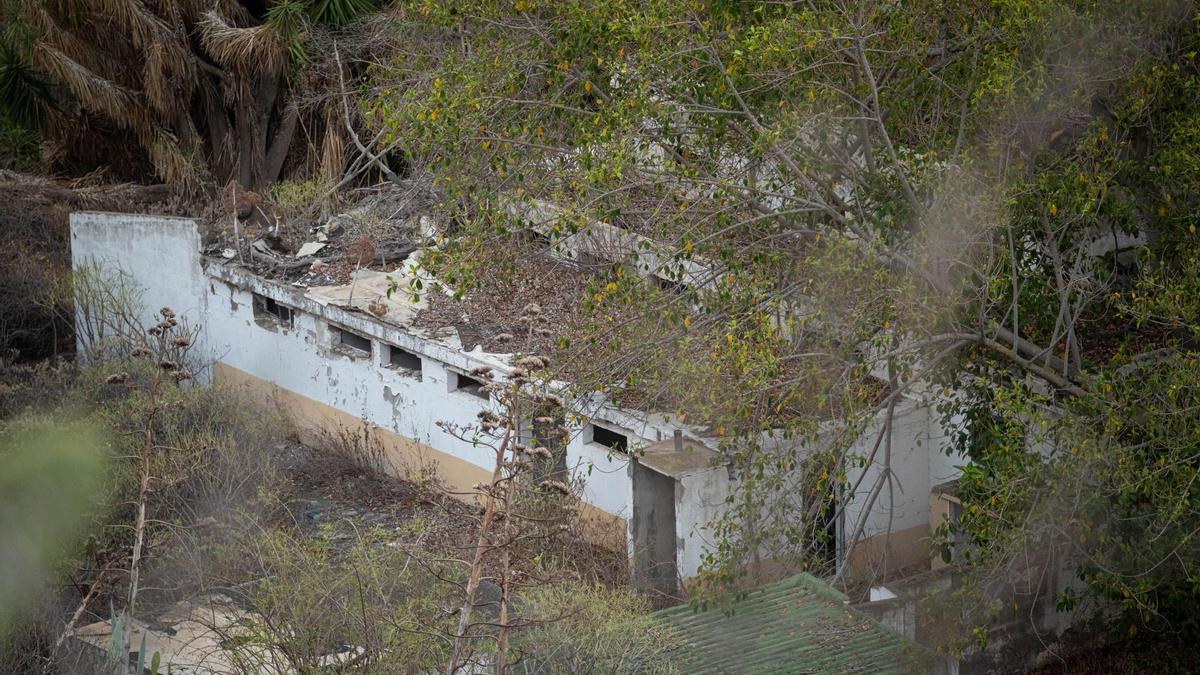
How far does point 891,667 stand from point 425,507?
6100 millimetres

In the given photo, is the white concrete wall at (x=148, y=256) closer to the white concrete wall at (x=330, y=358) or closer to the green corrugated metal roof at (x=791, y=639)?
the white concrete wall at (x=330, y=358)

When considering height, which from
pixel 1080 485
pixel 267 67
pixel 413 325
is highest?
pixel 267 67

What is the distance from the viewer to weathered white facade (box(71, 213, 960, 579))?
1121cm

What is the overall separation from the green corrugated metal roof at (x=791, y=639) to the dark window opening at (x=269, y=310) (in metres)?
7.98

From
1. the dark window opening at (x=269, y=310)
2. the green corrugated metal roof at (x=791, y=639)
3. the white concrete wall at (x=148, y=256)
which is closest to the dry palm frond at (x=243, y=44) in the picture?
the white concrete wall at (x=148, y=256)

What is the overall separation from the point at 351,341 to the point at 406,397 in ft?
4.04

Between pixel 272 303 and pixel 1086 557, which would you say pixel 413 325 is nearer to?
pixel 272 303

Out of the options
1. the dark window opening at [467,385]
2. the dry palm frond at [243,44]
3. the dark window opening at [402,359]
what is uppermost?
the dry palm frond at [243,44]

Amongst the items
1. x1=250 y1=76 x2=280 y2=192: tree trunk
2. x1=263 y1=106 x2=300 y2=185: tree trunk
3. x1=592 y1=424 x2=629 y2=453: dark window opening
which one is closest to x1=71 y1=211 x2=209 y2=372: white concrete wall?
x1=250 y1=76 x2=280 y2=192: tree trunk

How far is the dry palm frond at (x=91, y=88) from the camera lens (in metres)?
17.0

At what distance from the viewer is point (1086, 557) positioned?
28.9 feet

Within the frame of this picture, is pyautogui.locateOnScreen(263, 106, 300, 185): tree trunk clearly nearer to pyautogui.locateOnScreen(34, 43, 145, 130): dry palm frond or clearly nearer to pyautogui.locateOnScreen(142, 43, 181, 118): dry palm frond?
pyautogui.locateOnScreen(142, 43, 181, 118): dry palm frond

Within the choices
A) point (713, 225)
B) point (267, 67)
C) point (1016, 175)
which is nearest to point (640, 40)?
point (713, 225)

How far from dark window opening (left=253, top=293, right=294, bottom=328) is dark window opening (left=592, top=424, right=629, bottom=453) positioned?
4664 mm
